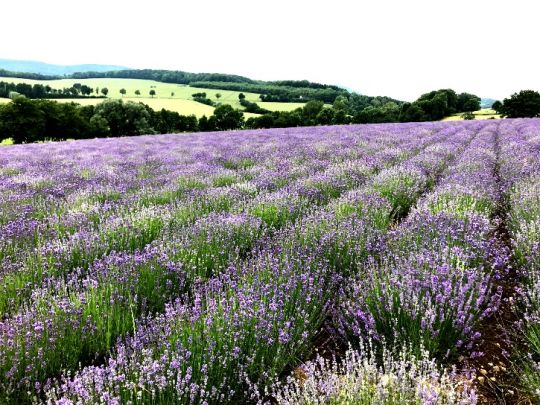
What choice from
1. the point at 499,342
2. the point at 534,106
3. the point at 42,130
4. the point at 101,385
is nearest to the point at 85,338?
the point at 101,385

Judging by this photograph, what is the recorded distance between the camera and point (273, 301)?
2.38m

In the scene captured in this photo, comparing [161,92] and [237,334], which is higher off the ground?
[161,92]

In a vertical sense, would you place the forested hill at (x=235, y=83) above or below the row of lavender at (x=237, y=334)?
above

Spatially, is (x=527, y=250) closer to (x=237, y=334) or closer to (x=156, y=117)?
(x=237, y=334)

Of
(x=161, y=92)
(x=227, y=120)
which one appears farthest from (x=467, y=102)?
(x=161, y=92)

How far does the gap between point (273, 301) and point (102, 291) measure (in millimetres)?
1167

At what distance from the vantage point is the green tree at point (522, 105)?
157 feet

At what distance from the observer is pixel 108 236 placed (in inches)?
156

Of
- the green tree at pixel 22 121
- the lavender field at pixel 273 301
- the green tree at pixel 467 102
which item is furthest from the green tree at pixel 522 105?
the green tree at pixel 22 121

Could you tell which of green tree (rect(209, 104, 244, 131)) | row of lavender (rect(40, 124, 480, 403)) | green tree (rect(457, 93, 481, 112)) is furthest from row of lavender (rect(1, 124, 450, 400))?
green tree (rect(457, 93, 481, 112))

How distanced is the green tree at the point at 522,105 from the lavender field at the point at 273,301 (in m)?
51.5

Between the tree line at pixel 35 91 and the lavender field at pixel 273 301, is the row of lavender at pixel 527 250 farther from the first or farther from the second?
the tree line at pixel 35 91

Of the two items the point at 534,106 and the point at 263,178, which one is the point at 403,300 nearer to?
the point at 263,178

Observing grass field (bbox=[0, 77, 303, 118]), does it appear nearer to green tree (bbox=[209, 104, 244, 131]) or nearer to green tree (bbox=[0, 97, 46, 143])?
green tree (bbox=[209, 104, 244, 131])
